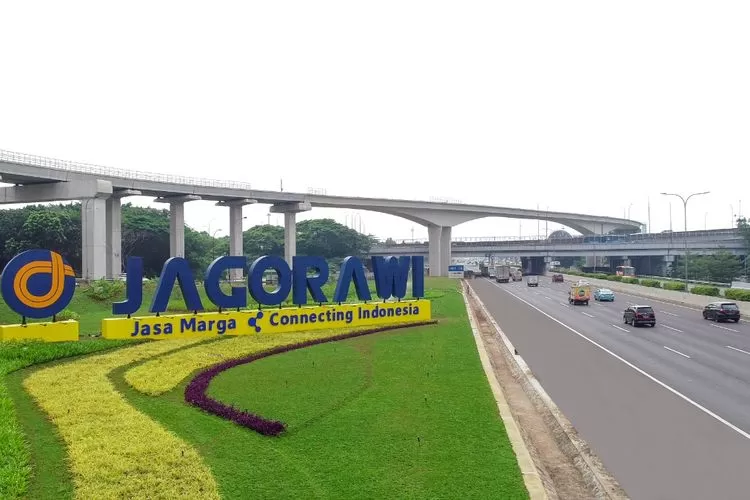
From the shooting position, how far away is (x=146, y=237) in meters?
79.1

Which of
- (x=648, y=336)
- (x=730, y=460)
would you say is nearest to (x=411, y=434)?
(x=730, y=460)

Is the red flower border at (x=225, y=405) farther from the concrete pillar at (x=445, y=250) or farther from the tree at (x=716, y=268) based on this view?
the concrete pillar at (x=445, y=250)

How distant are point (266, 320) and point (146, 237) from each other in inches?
2232

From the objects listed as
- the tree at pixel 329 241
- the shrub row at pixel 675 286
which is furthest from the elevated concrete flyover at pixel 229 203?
the shrub row at pixel 675 286

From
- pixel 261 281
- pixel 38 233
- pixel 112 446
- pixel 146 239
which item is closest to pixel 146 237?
pixel 146 239

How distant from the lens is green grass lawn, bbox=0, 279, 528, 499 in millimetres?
9945

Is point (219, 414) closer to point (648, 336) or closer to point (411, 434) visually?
point (411, 434)

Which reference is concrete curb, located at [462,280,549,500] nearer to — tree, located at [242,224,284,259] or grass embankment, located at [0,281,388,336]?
grass embankment, located at [0,281,388,336]

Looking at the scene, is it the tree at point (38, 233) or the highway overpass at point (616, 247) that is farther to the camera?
the highway overpass at point (616, 247)

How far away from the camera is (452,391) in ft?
54.0

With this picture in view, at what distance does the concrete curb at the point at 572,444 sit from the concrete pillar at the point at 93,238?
39973mm

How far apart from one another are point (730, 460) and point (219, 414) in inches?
418

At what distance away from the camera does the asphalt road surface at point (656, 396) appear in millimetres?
11320

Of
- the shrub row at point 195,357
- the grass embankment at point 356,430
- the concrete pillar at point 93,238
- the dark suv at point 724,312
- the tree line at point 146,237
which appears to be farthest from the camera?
the tree line at point 146,237
